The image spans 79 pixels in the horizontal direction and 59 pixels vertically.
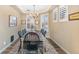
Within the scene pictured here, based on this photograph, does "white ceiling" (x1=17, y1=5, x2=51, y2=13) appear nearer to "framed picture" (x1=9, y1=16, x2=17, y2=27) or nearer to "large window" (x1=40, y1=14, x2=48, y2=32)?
"large window" (x1=40, y1=14, x2=48, y2=32)

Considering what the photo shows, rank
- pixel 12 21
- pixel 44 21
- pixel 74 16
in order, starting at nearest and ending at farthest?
pixel 74 16
pixel 44 21
pixel 12 21

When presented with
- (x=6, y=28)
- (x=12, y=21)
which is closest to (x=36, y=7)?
(x=12, y=21)

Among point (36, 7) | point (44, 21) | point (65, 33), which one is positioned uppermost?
point (36, 7)

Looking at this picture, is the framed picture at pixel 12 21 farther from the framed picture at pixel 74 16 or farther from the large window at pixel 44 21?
the framed picture at pixel 74 16

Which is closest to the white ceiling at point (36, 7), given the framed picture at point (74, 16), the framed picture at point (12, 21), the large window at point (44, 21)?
the large window at point (44, 21)

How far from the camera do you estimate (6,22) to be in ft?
10.3

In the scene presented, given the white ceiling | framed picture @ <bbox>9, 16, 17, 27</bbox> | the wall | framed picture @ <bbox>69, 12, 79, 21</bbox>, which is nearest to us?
the white ceiling

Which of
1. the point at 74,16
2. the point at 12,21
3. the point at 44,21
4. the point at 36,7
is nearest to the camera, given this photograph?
the point at 36,7

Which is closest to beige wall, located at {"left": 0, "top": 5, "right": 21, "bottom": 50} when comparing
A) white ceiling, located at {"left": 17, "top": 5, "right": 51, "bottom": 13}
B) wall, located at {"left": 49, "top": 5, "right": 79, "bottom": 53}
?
white ceiling, located at {"left": 17, "top": 5, "right": 51, "bottom": 13}

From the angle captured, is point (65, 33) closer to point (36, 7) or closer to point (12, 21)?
point (36, 7)

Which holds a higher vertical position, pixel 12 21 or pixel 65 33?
pixel 12 21

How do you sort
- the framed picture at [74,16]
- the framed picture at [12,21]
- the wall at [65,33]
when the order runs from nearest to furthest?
the framed picture at [74,16]
the wall at [65,33]
the framed picture at [12,21]

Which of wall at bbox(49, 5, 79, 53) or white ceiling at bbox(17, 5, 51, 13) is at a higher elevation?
white ceiling at bbox(17, 5, 51, 13)
